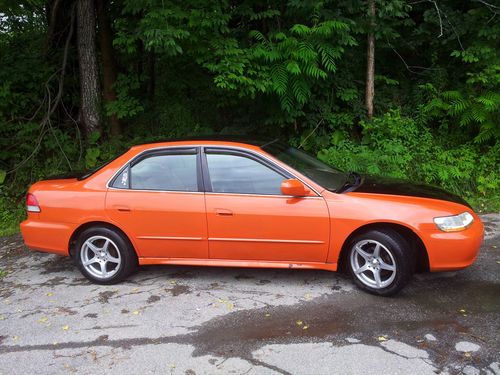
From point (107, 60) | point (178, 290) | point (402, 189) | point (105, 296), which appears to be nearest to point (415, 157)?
point (402, 189)

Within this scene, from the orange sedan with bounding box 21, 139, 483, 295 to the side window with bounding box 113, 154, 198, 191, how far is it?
0.01 m

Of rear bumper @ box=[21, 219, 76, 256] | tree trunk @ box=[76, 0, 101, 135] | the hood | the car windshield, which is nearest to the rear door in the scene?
rear bumper @ box=[21, 219, 76, 256]

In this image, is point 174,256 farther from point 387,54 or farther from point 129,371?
point 387,54

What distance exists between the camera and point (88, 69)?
952cm

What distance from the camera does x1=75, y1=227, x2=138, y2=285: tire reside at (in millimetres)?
4969

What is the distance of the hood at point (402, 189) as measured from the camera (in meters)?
4.61

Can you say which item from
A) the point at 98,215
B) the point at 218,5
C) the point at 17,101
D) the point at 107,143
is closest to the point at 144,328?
the point at 98,215

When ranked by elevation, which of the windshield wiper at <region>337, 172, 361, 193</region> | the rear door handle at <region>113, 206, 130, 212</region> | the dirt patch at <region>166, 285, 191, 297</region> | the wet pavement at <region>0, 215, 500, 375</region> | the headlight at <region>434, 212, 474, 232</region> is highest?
the windshield wiper at <region>337, 172, 361, 193</region>

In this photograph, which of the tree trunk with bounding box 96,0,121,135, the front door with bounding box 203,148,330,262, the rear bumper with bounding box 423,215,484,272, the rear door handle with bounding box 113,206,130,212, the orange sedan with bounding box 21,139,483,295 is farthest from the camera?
the tree trunk with bounding box 96,0,121,135

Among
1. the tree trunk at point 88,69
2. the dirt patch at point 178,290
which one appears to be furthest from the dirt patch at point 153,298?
the tree trunk at point 88,69

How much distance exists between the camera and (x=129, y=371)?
3.45 metres

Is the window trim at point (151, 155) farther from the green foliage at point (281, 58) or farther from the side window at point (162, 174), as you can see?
the green foliage at point (281, 58)

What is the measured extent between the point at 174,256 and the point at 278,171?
4.57 ft

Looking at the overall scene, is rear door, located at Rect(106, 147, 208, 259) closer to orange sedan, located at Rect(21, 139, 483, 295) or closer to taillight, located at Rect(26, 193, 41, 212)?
orange sedan, located at Rect(21, 139, 483, 295)
